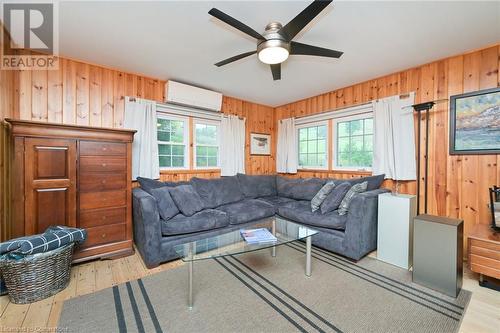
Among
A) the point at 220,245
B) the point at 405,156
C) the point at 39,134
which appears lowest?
the point at 220,245

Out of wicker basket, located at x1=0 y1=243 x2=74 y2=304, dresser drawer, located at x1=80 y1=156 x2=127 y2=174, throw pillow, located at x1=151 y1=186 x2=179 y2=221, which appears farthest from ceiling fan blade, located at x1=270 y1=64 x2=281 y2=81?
wicker basket, located at x1=0 y1=243 x2=74 y2=304

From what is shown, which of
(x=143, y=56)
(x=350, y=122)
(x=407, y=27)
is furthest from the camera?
(x=350, y=122)

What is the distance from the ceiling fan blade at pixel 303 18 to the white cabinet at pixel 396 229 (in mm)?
2033

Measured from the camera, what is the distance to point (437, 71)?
8.75ft

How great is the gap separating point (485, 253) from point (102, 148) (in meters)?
3.89

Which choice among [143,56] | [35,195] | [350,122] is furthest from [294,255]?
[143,56]

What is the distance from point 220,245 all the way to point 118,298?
920 millimetres

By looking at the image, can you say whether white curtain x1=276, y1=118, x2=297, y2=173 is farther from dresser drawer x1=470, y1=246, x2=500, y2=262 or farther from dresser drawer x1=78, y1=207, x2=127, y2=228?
dresser drawer x1=78, y1=207, x2=127, y2=228

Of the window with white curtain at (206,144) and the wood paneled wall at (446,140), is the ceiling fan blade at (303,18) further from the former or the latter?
the window with white curtain at (206,144)

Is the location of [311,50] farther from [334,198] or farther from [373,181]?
Answer: [373,181]

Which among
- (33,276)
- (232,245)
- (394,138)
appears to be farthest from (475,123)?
(33,276)

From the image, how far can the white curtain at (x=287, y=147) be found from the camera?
174 inches

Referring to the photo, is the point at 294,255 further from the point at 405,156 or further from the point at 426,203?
the point at 405,156

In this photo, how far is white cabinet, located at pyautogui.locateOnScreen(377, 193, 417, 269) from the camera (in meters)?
2.32
